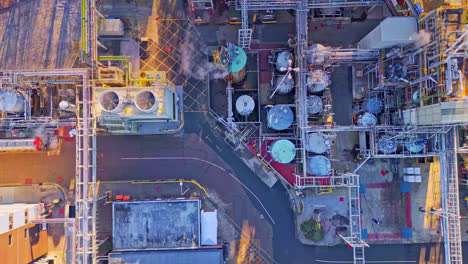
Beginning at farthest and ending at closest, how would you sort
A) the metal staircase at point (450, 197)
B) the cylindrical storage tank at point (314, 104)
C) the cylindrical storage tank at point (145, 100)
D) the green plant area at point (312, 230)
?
1. the green plant area at point (312, 230)
2. the cylindrical storage tank at point (314, 104)
3. the metal staircase at point (450, 197)
4. the cylindrical storage tank at point (145, 100)

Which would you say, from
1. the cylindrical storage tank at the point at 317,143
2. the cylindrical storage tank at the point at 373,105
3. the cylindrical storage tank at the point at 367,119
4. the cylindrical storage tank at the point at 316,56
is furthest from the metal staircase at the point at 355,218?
the cylindrical storage tank at the point at 316,56

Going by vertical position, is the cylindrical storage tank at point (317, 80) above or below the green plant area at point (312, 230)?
above

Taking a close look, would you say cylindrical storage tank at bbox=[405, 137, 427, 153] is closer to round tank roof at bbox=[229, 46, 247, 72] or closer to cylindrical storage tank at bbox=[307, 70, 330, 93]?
cylindrical storage tank at bbox=[307, 70, 330, 93]

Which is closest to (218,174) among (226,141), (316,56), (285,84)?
(226,141)

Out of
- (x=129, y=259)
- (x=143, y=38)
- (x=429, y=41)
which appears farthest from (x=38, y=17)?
(x=429, y=41)

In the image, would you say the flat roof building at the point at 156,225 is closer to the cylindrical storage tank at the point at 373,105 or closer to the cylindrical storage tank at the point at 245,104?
the cylindrical storage tank at the point at 245,104

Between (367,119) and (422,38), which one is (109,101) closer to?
(367,119)

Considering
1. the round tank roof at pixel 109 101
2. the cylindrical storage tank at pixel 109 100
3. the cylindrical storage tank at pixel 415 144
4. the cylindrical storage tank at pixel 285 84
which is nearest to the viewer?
the cylindrical storage tank at pixel 109 100

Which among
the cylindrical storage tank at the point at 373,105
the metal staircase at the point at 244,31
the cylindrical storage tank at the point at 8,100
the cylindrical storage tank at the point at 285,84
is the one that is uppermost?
the metal staircase at the point at 244,31

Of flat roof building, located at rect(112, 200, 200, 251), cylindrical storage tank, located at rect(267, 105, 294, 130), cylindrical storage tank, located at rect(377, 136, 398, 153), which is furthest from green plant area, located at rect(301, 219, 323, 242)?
flat roof building, located at rect(112, 200, 200, 251)
